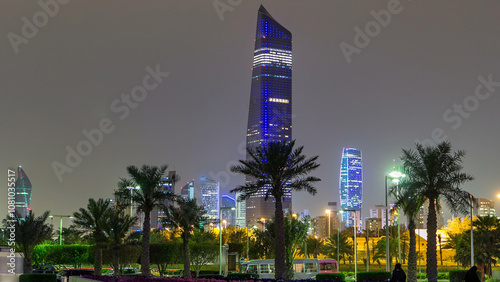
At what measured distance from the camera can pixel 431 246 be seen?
133 feet

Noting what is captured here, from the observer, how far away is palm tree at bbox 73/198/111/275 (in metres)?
55.4

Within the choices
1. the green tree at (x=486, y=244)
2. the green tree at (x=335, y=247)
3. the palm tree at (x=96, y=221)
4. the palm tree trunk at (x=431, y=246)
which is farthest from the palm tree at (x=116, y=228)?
the green tree at (x=335, y=247)

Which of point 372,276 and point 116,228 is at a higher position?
point 116,228

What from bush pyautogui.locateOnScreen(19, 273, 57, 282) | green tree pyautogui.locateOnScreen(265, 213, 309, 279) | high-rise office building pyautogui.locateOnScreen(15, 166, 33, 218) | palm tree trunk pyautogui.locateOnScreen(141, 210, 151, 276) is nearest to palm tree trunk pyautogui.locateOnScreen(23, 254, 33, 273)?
bush pyautogui.locateOnScreen(19, 273, 57, 282)

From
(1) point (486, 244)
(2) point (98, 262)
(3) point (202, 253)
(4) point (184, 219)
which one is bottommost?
(2) point (98, 262)

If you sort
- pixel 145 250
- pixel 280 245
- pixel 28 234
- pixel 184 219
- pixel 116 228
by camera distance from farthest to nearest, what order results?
1. pixel 184 219
2. pixel 116 228
3. pixel 28 234
4. pixel 145 250
5. pixel 280 245

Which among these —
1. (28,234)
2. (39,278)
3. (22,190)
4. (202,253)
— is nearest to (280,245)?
(39,278)

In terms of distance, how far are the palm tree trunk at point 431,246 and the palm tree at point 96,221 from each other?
27484 millimetres

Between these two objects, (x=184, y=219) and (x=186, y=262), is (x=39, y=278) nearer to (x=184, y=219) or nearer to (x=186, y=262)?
(x=186, y=262)

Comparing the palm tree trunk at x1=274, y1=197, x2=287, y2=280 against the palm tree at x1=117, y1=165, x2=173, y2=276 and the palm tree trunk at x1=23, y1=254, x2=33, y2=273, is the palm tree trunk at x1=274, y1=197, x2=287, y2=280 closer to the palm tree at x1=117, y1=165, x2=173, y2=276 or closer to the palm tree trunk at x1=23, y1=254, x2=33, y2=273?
the palm tree at x1=117, y1=165, x2=173, y2=276

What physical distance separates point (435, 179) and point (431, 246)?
13.6 feet

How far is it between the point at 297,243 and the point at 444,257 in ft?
205

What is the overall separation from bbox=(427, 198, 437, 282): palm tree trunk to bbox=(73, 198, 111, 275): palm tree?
27.5 m

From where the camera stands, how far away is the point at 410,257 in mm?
46688
